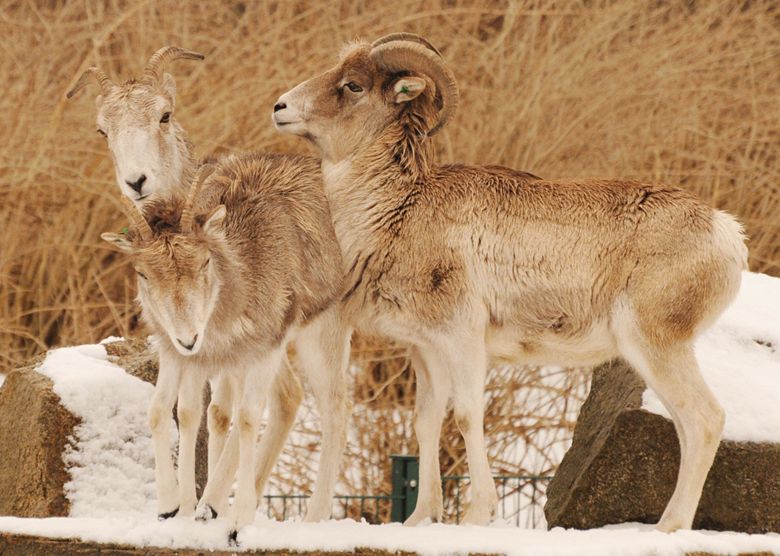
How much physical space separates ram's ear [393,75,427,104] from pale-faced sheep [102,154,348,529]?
67 cm

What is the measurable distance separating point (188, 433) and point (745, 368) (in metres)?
3.29

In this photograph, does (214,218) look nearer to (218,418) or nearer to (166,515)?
(218,418)

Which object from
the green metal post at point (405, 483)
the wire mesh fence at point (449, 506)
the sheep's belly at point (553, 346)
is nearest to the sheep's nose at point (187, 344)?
the sheep's belly at point (553, 346)

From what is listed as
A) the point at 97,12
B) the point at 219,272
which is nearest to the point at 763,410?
the point at 219,272

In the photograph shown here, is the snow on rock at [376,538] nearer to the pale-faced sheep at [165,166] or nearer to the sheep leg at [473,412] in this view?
the sheep leg at [473,412]

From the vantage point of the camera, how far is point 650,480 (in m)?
7.27

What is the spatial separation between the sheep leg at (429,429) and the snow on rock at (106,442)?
1477 mm

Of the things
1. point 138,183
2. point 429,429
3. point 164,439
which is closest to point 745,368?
point 429,429

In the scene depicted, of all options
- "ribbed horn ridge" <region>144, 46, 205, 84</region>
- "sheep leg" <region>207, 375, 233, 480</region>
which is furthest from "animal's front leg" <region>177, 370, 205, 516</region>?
"ribbed horn ridge" <region>144, 46, 205, 84</region>

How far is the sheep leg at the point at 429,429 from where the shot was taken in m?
7.24

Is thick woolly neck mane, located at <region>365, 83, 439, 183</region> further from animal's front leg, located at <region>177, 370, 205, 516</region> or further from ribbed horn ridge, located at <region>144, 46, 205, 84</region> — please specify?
animal's front leg, located at <region>177, 370, 205, 516</region>

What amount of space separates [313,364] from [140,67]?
595 cm

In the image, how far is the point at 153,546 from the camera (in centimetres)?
599

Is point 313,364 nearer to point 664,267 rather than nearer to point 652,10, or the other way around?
point 664,267
